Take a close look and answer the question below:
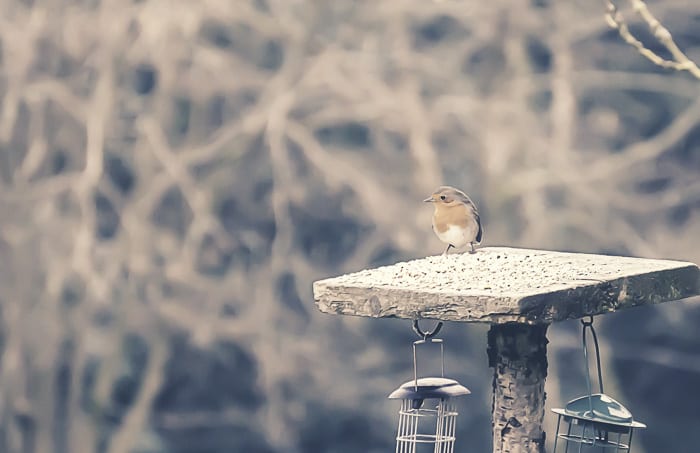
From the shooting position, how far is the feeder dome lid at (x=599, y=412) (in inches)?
124

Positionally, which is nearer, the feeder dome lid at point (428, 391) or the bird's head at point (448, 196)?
the feeder dome lid at point (428, 391)

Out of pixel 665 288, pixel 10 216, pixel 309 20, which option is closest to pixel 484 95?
pixel 309 20

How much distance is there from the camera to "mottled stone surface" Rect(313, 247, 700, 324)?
2.85 meters

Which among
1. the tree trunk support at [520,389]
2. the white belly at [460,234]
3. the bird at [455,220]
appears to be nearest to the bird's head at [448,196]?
the bird at [455,220]

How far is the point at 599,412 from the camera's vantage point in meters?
3.18

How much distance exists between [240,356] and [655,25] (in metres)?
4.03

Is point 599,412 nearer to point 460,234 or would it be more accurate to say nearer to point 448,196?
point 460,234

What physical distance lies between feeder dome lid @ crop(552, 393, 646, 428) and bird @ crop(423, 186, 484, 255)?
67 centimetres

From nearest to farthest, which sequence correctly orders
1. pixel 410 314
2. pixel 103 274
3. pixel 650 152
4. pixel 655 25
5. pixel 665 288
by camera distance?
pixel 410 314 → pixel 665 288 → pixel 655 25 → pixel 650 152 → pixel 103 274

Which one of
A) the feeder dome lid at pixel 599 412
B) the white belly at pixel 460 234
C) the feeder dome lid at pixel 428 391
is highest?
the white belly at pixel 460 234

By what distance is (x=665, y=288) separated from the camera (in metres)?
3.22

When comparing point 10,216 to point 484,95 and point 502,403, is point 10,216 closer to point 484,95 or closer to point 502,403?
point 484,95

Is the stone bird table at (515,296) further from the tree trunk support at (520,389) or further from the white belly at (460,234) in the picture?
the white belly at (460,234)

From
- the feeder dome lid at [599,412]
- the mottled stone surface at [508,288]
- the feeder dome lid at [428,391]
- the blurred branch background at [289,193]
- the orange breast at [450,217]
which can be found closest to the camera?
the mottled stone surface at [508,288]
